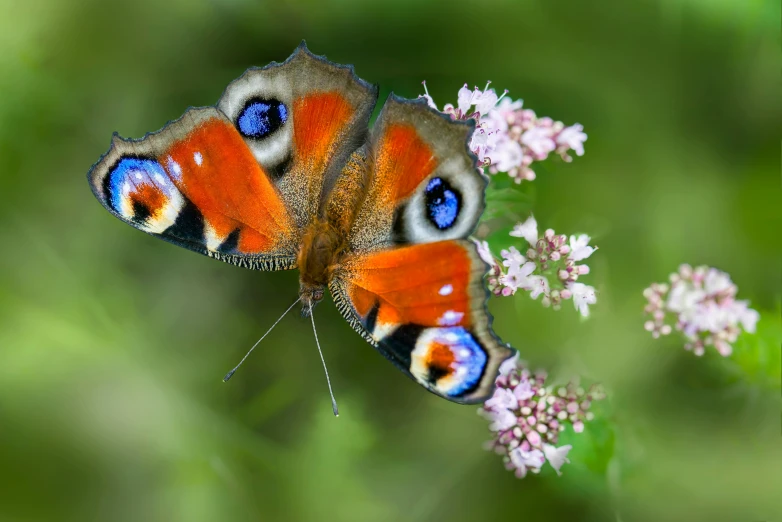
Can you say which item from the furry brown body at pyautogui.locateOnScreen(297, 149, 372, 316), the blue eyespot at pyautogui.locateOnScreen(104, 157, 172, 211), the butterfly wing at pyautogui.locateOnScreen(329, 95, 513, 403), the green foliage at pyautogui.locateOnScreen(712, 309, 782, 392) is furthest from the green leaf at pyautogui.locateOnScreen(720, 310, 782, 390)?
the blue eyespot at pyautogui.locateOnScreen(104, 157, 172, 211)

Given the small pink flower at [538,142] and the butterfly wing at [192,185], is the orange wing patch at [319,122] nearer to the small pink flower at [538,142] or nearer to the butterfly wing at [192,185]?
the butterfly wing at [192,185]

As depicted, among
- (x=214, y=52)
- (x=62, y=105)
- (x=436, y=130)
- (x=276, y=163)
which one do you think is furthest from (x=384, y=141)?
(x=62, y=105)

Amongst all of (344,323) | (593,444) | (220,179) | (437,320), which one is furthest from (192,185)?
(593,444)

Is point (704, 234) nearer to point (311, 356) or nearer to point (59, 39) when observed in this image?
point (311, 356)

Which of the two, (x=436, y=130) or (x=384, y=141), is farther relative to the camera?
(x=384, y=141)

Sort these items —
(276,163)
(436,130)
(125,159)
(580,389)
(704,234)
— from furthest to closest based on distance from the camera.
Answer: (704,234) → (580,389) → (276,163) → (125,159) → (436,130)
